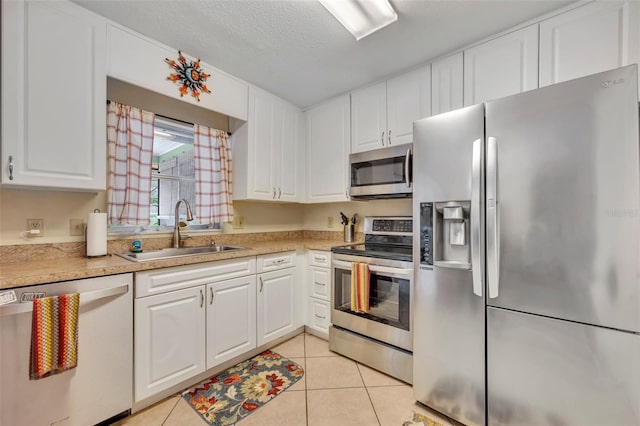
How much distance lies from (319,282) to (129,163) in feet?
5.99

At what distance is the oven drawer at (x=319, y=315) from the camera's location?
241 cm

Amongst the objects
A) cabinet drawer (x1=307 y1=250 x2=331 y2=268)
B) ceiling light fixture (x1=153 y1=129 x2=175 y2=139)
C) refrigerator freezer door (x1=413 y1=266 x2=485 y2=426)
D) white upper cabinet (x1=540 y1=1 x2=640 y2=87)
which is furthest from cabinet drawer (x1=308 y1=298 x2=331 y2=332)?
white upper cabinet (x1=540 y1=1 x2=640 y2=87)

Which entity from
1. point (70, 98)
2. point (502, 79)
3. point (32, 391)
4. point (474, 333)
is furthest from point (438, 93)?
point (32, 391)

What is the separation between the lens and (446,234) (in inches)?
59.5

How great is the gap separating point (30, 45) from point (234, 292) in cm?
183

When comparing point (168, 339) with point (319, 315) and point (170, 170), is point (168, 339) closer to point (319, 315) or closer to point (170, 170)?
point (319, 315)

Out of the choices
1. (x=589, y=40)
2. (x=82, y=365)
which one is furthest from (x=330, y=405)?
(x=589, y=40)

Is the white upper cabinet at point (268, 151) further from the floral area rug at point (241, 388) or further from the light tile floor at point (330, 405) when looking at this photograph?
the light tile floor at point (330, 405)

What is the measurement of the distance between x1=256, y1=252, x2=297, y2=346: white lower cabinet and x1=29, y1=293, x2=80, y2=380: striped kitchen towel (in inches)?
44.7

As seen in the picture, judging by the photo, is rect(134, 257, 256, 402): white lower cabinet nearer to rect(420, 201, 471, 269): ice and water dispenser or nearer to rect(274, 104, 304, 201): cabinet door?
rect(274, 104, 304, 201): cabinet door

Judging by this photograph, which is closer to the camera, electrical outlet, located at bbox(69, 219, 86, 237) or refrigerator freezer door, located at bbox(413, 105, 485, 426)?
refrigerator freezer door, located at bbox(413, 105, 485, 426)

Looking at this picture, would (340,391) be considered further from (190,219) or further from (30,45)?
(30,45)

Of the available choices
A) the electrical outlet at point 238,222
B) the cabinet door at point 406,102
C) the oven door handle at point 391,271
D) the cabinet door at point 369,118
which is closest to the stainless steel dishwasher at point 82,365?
the electrical outlet at point 238,222

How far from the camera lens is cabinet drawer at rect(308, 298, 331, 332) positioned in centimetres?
241
